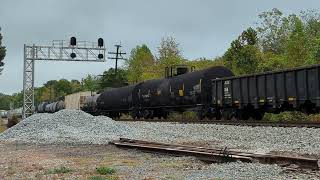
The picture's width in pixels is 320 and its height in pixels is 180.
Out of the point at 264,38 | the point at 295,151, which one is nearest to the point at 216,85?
the point at 295,151

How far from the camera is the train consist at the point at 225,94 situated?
23.1m

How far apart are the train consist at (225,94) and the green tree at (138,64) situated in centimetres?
3861

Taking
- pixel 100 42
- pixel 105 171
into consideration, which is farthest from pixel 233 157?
pixel 100 42

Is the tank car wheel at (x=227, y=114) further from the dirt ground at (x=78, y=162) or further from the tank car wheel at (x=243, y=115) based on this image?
the dirt ground at (x=78, y=162)

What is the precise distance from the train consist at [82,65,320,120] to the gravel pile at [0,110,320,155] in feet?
12.5

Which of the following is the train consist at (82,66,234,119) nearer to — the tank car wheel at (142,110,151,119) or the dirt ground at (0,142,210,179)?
the tank car wheel at (142,110,151,119)

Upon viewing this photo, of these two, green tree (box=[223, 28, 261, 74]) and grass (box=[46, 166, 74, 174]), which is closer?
grass (box=[46, 166, 74, 174])

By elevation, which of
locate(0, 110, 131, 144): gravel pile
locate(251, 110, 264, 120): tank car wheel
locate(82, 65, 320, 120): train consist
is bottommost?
locate(0, 110, 131, 144): gravel pile

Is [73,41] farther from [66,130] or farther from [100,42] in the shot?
[66,130]

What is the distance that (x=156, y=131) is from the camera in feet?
74.3

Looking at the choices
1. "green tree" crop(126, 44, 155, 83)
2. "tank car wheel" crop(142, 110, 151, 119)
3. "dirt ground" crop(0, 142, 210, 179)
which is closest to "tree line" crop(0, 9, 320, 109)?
"green tree" crop(126, 44, 155, 83)

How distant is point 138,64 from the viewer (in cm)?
8794

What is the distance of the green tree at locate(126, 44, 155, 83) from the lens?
81.4m

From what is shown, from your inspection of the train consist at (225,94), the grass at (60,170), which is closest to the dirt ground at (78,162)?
the grass at (60,170)
